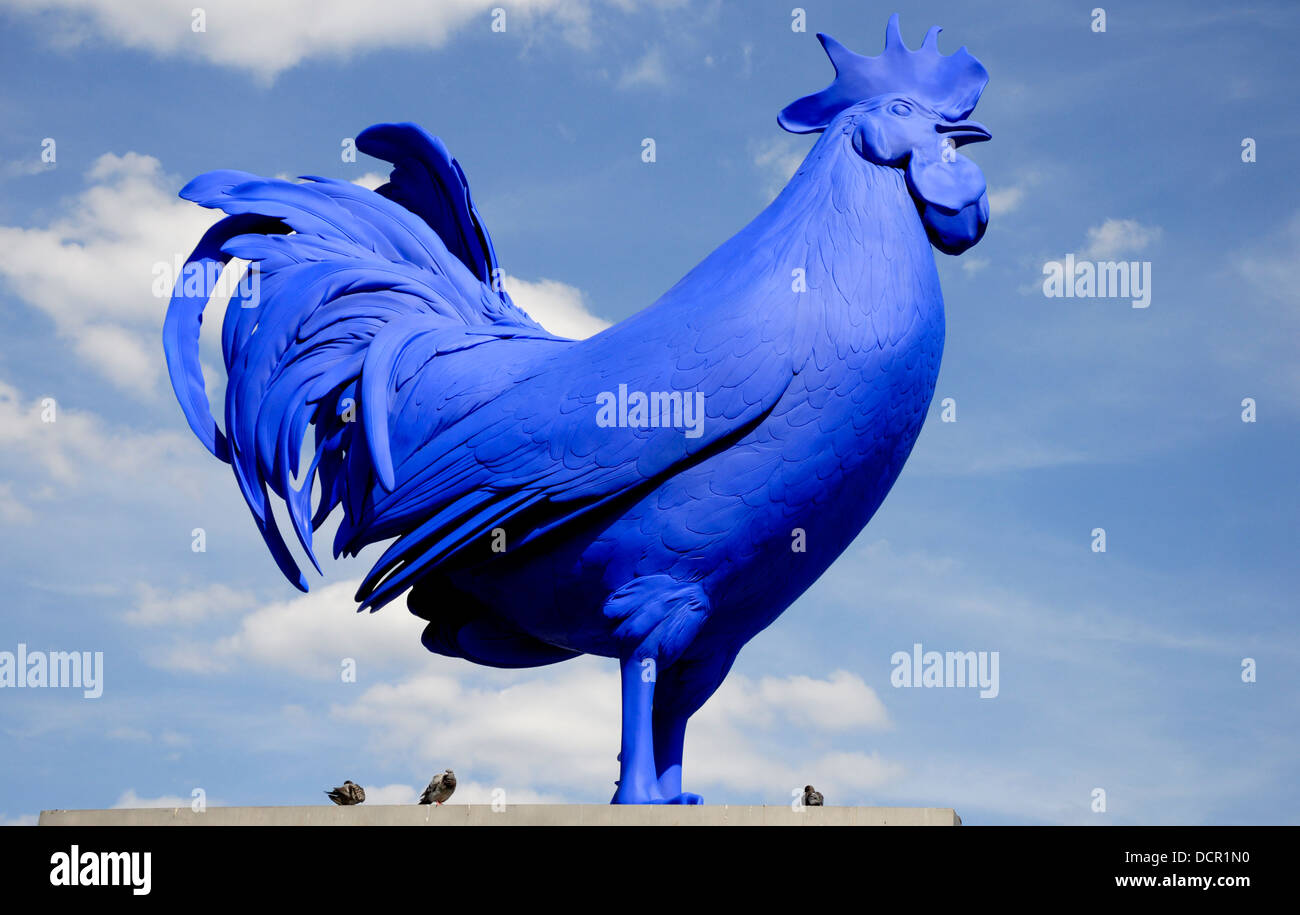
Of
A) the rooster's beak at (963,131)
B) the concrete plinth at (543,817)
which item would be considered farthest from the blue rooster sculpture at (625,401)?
the concrete plinth at (543,817)

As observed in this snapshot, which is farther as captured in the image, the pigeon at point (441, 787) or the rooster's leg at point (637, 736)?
the pigeon at point (441, 787)

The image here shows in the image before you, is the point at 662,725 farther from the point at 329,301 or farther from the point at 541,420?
the point at 329,301

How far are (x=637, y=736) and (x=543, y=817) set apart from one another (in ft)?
1.82

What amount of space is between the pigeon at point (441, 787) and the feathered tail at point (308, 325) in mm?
1172

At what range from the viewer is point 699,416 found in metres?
6.46

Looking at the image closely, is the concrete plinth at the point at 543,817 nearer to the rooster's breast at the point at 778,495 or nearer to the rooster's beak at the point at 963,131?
the rooster's breast at the point at 778,495

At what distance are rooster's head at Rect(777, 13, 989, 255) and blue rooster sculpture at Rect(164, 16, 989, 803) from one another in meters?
0.01

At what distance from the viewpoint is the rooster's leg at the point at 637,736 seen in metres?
6.48

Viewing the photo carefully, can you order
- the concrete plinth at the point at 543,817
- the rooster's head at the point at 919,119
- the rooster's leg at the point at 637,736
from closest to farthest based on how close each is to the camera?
1. the concrete plinth at the point at 543,817
2. the rooster's leg at the point at 637,736
3. the rooster's head at the point at 919,119

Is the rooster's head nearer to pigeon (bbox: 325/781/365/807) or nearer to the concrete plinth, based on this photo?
the concrete plinth

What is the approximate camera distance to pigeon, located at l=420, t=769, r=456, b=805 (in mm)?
7434
